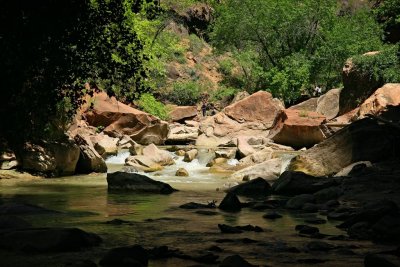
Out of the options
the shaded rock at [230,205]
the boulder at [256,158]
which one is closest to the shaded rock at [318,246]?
the shaded rock at [230,205]

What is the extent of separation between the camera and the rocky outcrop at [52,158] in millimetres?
17859

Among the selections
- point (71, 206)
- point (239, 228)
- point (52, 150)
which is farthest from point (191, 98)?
point (239, 228)

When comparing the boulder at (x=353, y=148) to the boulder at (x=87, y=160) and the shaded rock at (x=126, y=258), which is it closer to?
the boulder at (x=87, y=160)

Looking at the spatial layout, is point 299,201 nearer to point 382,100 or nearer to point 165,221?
point 165,221

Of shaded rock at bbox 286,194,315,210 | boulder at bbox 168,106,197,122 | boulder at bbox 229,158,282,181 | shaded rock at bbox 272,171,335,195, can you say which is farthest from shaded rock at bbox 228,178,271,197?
boulder at bbox 168,106,197,122

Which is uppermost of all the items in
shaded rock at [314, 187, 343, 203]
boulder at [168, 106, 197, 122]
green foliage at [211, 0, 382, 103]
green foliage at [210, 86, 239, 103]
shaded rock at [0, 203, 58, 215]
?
green foliage at [211, 0, 382, 103]

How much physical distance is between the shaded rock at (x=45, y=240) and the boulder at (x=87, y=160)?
12626 millimetres

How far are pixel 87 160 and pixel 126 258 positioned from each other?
46.8ft

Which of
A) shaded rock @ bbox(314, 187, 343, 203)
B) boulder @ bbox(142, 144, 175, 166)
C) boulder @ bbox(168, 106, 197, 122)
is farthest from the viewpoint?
boulder @ bbox(168, 106, 197, 122)

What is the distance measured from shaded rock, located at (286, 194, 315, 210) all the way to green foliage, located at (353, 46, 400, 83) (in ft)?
65.0

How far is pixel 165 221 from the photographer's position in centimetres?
966

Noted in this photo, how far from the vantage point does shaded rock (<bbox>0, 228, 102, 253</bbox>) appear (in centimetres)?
663

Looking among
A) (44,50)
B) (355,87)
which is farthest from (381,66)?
(44,50)

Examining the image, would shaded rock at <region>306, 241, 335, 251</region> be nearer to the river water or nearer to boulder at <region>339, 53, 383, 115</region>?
the river water
